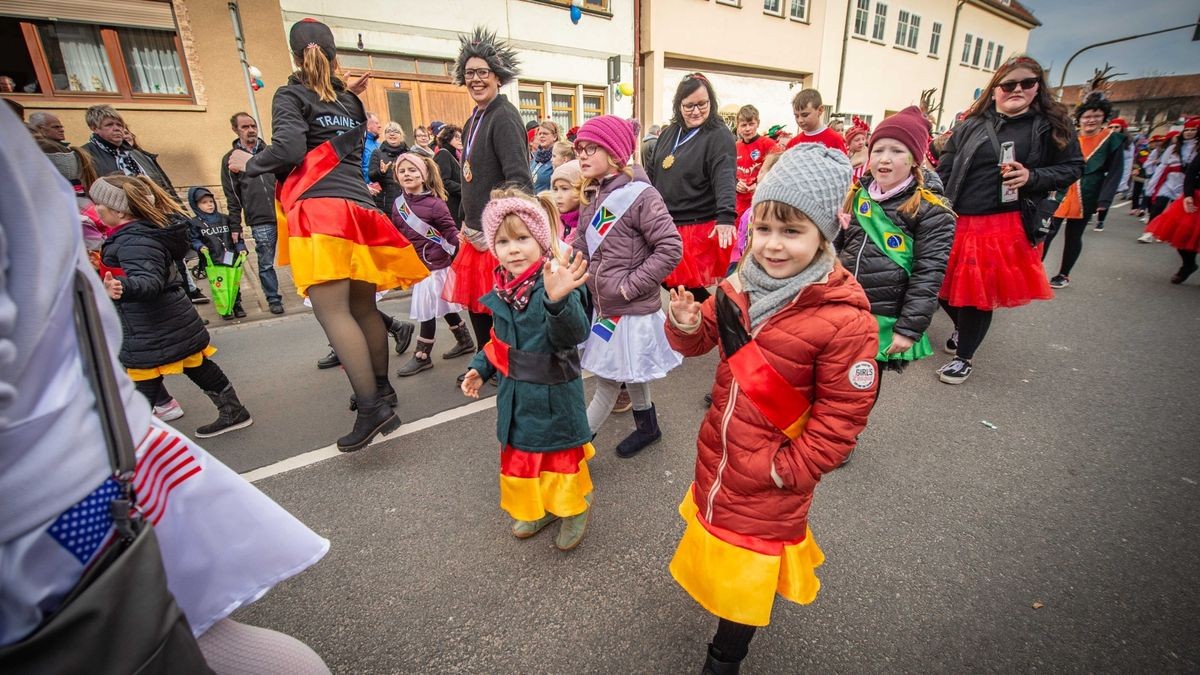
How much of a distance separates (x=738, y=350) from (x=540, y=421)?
0.98 m

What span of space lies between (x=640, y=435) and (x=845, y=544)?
1229 mm

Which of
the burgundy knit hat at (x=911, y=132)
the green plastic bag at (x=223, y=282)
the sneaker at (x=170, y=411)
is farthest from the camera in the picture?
the green plastic bag at (x=223, y=282)

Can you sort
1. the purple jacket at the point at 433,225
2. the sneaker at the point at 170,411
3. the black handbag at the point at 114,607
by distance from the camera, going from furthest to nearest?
the purple jacket at the point at 433,225, the sneaker at the point at 170,411, the black handbag at the point at 114,607

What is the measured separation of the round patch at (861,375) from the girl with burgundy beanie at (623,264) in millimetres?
1435

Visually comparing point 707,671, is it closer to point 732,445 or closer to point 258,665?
point 732,445

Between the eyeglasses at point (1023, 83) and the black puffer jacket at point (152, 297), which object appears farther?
the eyeglasses at point (1023, 83)

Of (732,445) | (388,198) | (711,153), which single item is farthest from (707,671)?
(388,198)

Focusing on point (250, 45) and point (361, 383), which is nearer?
point (361, 383)

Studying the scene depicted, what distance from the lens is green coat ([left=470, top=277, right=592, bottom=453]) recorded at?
217cm

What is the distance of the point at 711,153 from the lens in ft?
12.5

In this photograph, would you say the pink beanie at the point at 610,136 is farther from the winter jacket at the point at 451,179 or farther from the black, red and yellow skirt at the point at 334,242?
the winter jacket at the point at 451,179

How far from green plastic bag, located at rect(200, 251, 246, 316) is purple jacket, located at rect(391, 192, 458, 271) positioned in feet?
8.35

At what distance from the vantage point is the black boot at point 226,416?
3.45 meters

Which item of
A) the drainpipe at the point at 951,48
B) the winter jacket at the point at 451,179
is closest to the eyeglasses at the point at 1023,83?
the winter jacket at the point at 451,179
